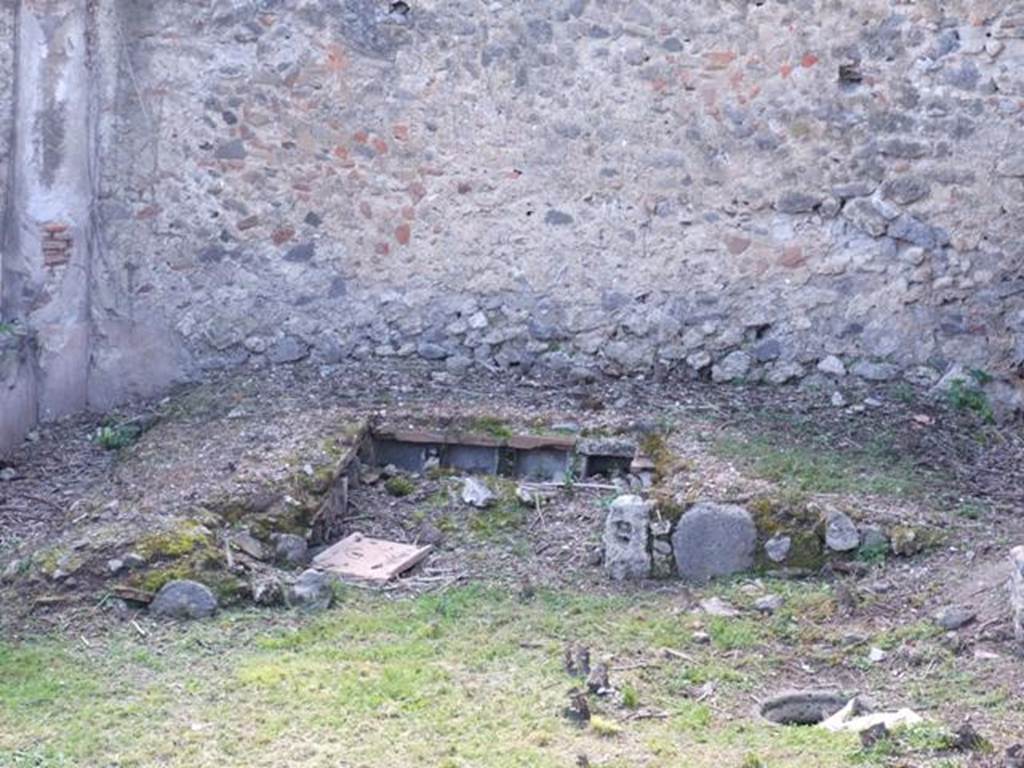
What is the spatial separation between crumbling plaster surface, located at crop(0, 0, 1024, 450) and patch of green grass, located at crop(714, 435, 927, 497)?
0.98 m

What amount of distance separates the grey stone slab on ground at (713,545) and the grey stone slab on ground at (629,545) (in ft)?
0.47

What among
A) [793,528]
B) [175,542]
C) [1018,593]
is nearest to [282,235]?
[175,542]

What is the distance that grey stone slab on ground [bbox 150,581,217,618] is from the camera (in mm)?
8320

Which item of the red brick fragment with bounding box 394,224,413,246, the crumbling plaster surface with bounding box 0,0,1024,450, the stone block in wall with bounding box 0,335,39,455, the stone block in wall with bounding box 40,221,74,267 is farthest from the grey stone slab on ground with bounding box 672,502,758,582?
the stone block in wall with bounding box 40,221,74,267

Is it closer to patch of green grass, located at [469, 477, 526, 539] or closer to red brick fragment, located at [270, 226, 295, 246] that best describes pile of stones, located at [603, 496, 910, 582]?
patch of green grass, located at [469, 477, 526, 539]

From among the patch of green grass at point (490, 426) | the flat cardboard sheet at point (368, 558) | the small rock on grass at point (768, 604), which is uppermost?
the patch of green grass at point (490, 426)

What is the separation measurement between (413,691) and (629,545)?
175 cm

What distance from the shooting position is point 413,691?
7.36m

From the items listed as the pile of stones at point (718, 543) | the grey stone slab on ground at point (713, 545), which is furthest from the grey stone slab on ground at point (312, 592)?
the grey stone slab on ground at point (713, 545)

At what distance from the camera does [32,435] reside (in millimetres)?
11242

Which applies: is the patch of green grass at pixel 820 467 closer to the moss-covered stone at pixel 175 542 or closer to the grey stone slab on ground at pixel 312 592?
the grey stone slab on ground at pixel 312 592

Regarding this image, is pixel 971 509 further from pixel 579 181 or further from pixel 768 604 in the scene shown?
pixel 579 181

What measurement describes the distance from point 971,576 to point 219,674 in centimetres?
321

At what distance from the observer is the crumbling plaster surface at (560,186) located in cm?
1059
